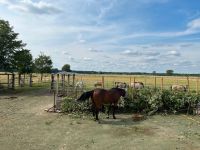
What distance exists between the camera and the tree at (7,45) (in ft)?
120

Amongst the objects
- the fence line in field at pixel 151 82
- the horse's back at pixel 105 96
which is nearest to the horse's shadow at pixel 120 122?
the horse's back at pixel 105 96

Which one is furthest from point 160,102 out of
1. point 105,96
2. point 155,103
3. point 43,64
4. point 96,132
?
point 43,64

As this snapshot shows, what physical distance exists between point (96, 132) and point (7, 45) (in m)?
26.5

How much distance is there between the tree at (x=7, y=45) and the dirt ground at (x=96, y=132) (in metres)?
20.4

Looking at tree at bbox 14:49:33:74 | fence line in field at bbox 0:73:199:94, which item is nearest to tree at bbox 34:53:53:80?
fence line in field at bbox 0:73:199:94

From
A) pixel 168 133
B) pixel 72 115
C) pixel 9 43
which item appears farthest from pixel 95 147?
pixel 9 43

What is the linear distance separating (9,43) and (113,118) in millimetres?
24225

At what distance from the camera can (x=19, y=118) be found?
54.6 feet

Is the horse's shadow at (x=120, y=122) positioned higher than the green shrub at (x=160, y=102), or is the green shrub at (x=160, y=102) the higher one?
the green shrub at (x=160, y=102)

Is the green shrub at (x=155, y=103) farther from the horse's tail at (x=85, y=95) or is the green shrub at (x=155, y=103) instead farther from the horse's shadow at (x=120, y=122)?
the horse's shadow at (x=120, y=122)

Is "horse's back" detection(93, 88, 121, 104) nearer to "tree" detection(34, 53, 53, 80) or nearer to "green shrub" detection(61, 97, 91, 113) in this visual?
"green shrub" detection(61, 97, 91, 113)

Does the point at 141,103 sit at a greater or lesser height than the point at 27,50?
lesser

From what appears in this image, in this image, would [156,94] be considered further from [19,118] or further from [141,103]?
[19,118]

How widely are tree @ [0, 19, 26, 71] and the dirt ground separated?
801 inches
